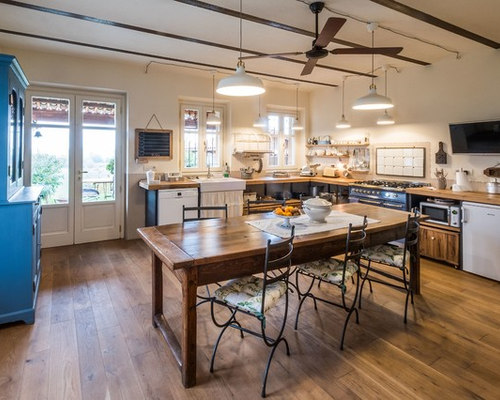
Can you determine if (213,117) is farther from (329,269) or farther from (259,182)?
(329,269)

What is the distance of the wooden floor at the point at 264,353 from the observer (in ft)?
6.50

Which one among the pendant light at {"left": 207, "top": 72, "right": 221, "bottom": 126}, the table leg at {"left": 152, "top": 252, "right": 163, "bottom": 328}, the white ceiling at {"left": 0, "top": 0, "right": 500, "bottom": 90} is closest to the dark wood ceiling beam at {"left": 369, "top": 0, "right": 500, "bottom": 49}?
the white ceiling at {"left": 0, "top": 0, "right": 500, "bottom": 90}

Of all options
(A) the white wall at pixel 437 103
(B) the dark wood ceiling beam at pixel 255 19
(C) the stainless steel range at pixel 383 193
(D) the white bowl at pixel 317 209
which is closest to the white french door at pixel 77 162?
(B) the dark wood ceiling beam at pixel 255 19

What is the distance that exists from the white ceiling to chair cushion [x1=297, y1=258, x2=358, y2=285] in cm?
233

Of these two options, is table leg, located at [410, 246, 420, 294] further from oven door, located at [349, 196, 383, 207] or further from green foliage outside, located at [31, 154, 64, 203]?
green foliage outside, located at [31, 154, 64, 203]

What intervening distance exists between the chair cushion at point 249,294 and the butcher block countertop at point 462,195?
109 inches

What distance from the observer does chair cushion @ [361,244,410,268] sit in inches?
114

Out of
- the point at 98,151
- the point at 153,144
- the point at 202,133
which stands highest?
the point at 202,133

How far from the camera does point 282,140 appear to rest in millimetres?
6988

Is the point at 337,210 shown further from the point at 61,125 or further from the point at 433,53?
the point at 61,125

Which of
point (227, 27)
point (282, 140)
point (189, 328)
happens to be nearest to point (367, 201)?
point (282, 140)

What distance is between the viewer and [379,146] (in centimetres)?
573

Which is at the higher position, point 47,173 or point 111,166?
point 111,166

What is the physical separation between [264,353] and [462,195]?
3.08 m
